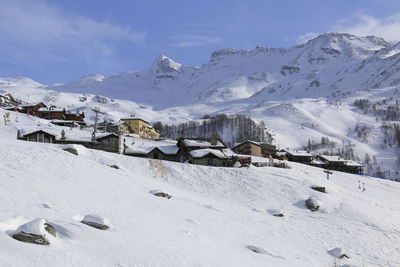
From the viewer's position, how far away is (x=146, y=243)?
16.5 m

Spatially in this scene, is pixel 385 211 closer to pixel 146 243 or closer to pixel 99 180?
pixel 99 180

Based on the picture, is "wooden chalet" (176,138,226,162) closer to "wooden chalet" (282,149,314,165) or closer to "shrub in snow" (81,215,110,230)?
"wooden chalet" (282,149,314,165)

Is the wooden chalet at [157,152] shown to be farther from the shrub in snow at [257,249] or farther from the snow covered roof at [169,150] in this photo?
the shrub in snow at [257,249]

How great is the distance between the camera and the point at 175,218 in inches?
933

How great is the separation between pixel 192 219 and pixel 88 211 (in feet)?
24.0

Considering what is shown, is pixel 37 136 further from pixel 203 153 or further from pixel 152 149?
pixel 203 153

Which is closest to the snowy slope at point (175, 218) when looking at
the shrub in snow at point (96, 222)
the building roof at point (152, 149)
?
the shrub in snow at point (96, 222)

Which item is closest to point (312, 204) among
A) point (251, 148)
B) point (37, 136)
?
point (37, 136)

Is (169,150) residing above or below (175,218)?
above

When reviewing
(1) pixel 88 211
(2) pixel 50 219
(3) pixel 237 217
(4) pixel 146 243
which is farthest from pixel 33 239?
(3) pixel 237 217

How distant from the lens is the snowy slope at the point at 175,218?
14672 millimetres

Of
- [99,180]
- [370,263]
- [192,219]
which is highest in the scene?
[99,180]

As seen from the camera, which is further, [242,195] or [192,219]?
[242,195]

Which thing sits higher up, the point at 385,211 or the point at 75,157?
the point at 75,157
